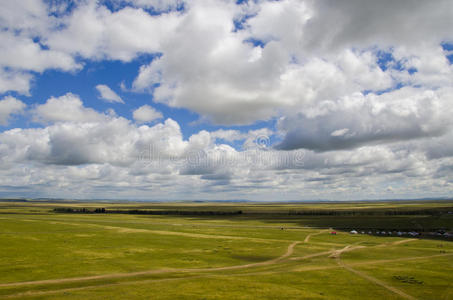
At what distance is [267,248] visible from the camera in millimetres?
76688

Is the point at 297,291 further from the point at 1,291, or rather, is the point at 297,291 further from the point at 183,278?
the point at 1,291

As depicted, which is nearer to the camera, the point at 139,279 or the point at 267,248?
the point at 139,279

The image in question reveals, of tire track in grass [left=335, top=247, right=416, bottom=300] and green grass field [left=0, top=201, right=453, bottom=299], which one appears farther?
tire track in grass [left=335, top=247, right=416, bottom=300]

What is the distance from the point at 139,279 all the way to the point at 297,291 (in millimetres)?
23240

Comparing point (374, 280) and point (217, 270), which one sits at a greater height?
point (374, 280)

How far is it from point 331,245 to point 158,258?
48.2 metres

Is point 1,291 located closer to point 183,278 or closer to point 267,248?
point 183,278

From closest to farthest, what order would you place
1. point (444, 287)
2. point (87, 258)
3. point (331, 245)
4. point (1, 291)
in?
1. point (1, 291)
2. point (444, 287)
3. point (87, 258)
4. point (331, 245)

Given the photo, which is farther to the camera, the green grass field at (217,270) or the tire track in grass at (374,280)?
the tire track in grass at (374,280)

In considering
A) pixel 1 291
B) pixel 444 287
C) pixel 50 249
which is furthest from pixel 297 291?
pixel 50 249

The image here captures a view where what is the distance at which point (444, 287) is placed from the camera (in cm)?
4194

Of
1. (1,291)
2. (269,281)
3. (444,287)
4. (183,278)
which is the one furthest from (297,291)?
(1,291)

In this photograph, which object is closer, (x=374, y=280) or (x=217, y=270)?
(x=374, y=280)

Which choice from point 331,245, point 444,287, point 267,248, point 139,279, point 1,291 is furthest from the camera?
point 331,245
